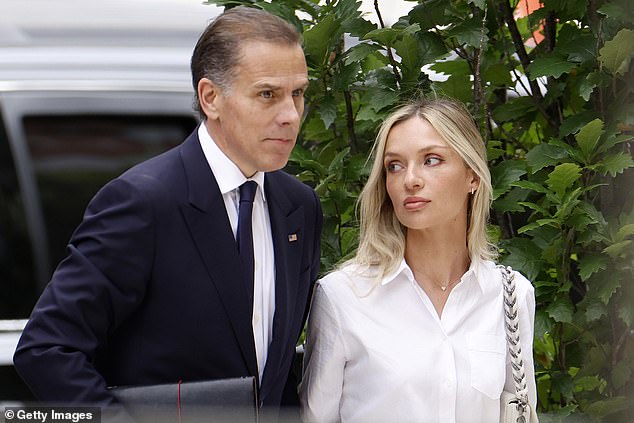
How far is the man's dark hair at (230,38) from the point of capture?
2486 millimetres

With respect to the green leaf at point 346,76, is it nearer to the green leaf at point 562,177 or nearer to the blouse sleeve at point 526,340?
the green leaf at point 562,177

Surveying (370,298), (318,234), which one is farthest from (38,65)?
(370,298)

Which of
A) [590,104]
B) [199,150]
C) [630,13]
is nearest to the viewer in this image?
[199,150]

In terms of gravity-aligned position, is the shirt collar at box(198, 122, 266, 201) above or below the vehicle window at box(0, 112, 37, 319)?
above

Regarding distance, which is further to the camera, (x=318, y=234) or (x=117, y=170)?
(x=117, y=170)

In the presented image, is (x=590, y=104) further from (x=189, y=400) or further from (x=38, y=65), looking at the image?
(x=38, y=65)

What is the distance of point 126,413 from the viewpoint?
2.30m

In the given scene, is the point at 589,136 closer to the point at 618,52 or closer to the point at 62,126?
the point at 618,52

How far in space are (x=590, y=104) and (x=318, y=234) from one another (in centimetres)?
99

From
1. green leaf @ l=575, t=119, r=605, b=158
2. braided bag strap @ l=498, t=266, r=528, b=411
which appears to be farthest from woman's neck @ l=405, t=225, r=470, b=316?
green leaf @ l=575, t=119, r=605, b=158

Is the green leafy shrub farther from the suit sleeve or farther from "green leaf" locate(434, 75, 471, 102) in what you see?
the suit sleeve

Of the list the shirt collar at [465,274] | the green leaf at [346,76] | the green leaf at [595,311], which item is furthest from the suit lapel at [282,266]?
the green leaf at [595,311]

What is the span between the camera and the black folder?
Result: 7.55 ft

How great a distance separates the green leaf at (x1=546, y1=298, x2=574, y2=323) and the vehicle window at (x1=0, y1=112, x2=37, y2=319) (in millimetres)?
1925
